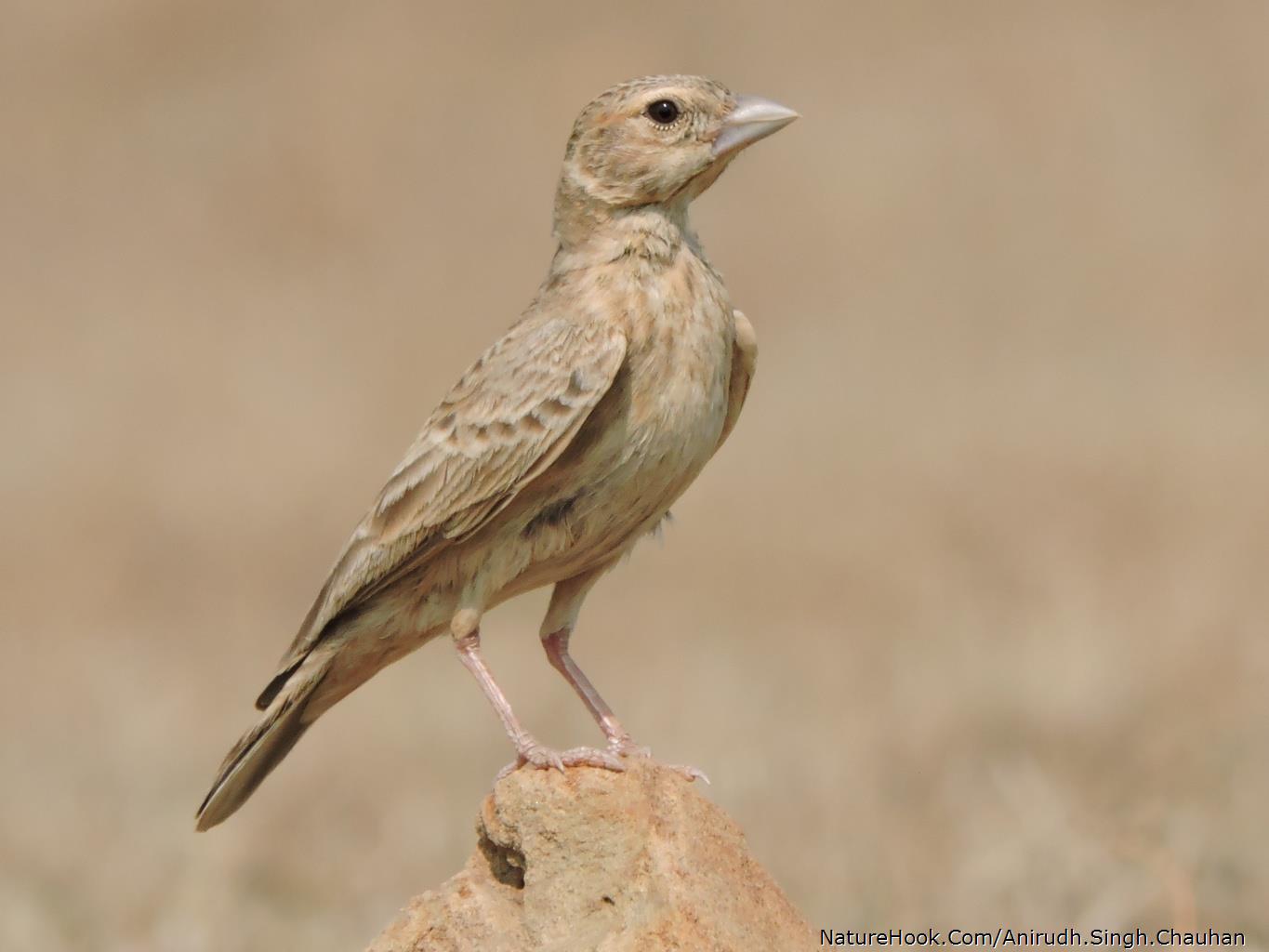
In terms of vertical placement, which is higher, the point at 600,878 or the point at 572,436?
the point at 572,436

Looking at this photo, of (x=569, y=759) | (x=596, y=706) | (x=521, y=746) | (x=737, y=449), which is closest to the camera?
(x=569, y=759)

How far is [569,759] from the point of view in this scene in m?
6.41

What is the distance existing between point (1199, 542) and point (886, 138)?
1206 cm

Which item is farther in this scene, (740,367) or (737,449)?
(737,449)

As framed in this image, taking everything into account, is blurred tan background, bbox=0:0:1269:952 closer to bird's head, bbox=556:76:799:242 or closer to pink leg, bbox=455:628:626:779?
pink leg, bbox=455:628:626:779

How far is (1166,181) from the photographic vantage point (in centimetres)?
2597

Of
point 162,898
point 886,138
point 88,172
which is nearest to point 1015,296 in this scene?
point 886,138

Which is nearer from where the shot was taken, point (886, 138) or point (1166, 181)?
point (1166, 181)

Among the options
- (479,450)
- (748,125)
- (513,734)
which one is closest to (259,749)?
(513,734)

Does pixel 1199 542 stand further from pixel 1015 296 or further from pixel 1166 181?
pixel 1166 181

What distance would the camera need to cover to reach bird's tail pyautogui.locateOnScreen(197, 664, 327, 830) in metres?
7.23

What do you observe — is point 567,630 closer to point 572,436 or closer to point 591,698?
point 591,698

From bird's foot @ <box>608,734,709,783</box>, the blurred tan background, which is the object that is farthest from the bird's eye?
the blurred tan background

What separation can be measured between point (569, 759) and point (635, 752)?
0.33 meters
